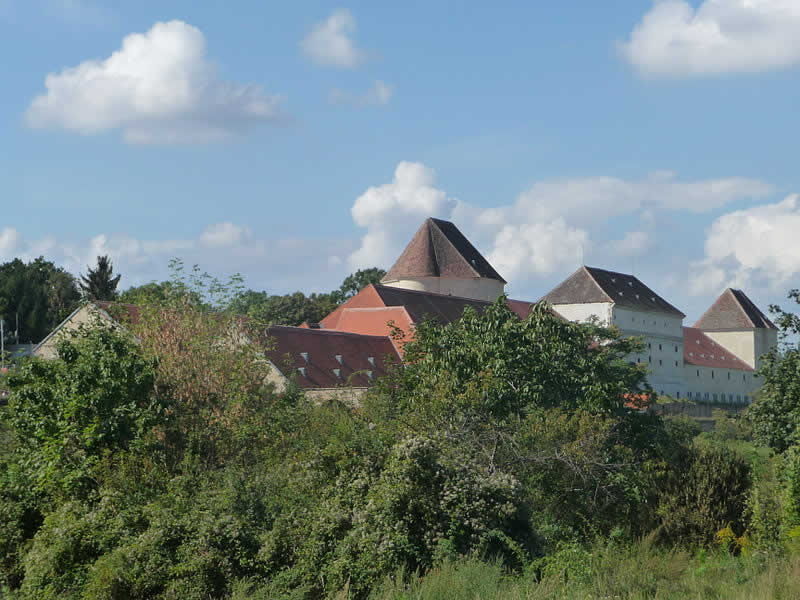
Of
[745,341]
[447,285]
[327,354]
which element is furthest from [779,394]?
[745,341]

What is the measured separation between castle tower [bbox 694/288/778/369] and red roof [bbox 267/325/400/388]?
68.3 metres

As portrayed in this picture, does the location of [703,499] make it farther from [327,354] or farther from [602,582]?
[327,354]

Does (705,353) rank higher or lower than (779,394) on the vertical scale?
higher

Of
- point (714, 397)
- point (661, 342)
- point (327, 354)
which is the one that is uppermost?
point (661, 342)

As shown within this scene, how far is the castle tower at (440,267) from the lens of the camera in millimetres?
89938

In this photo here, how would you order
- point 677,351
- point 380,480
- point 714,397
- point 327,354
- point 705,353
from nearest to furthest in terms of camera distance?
point 380,480 < point 327,354 < point 677,351 < point 714,397 < point 705,353

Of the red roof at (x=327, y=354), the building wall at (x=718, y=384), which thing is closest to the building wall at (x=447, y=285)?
the red roof at (x=327, y=354)

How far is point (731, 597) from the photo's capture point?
10812mm

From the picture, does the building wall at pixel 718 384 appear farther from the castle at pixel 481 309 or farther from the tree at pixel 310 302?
the tree at pixel 310 302

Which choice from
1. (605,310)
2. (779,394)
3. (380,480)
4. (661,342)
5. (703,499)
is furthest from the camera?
(661,342)

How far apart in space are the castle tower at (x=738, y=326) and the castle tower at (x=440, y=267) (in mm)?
42285

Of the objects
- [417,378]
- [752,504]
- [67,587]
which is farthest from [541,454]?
[67,587]

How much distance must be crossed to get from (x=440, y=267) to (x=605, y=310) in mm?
18947

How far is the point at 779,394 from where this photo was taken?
97.5ft
